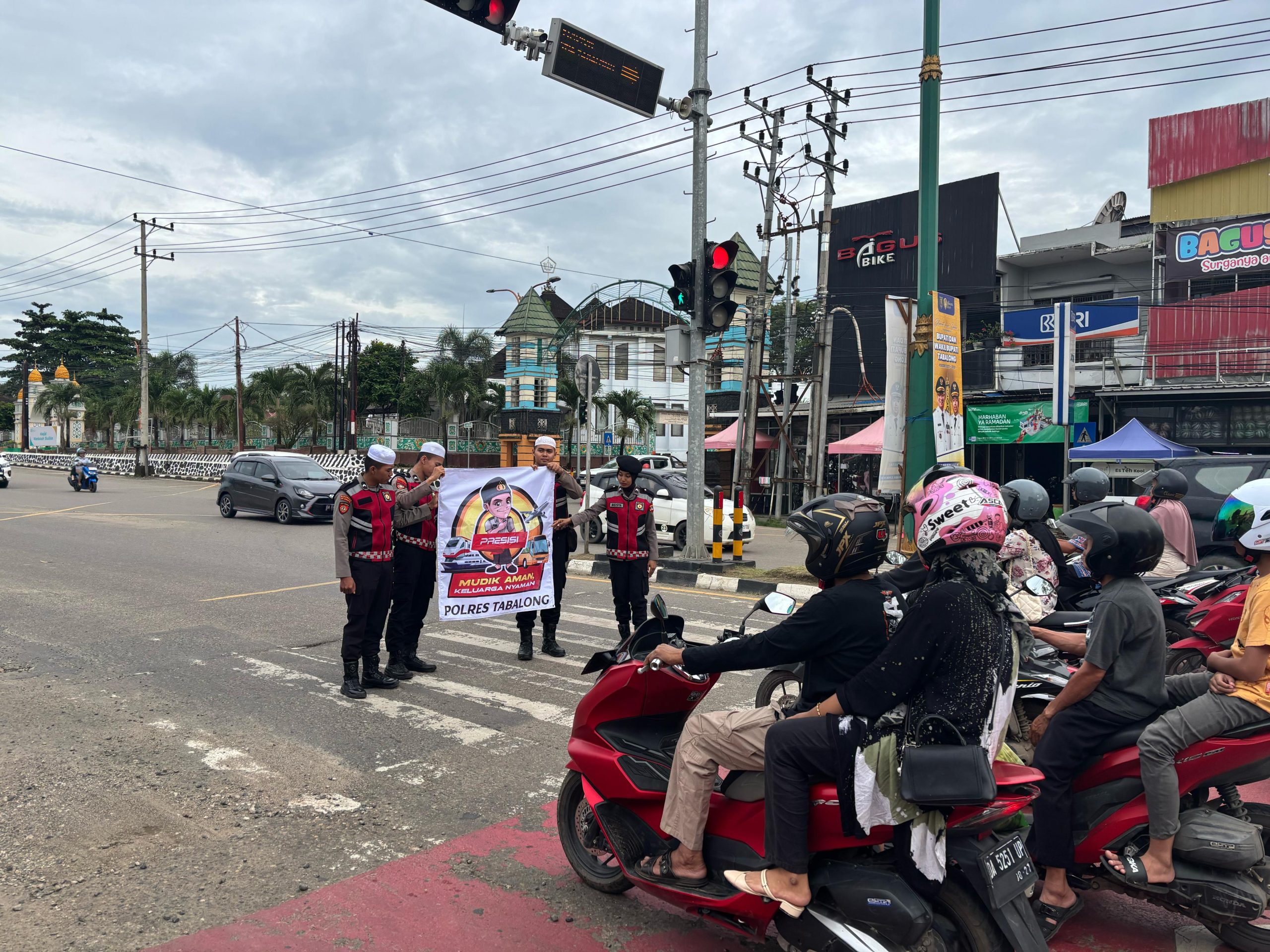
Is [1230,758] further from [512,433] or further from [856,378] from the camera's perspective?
[512,433]

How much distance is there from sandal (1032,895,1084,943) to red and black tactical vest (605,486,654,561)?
4.56 metres

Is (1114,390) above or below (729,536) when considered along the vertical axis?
above

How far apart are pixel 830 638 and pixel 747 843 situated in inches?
30.7

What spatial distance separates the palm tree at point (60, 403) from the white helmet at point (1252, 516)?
266 ft

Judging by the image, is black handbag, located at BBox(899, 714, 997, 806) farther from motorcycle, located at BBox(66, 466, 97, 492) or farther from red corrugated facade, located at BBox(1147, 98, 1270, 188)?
motorcycle, located at BBox(66, 466, 97, 492)

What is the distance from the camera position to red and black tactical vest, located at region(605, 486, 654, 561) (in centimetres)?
752

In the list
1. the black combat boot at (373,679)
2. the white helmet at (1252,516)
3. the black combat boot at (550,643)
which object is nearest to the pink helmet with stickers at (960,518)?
the white helmet at (1252,516)

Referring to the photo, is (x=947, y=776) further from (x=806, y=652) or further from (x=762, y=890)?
(x=762, y=890)

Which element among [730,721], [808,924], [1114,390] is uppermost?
[1114,390]

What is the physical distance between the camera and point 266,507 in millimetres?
21391

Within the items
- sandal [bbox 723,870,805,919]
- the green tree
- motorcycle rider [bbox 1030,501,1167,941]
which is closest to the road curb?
motorcycle rider [bbox 1030,501,1167,941]

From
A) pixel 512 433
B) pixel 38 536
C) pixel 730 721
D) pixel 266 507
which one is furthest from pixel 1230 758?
pixel 512 433

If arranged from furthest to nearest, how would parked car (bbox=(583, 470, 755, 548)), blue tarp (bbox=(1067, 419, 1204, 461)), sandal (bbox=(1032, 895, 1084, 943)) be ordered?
parked car (bbox=(583, 470, 755, 548)) → blue tarp (bbox=(1067, 419, 1204, 461)) → sandal (bbox=(1032, 895, 1084, 943))

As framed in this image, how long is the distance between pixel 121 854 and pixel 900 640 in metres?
3.56
